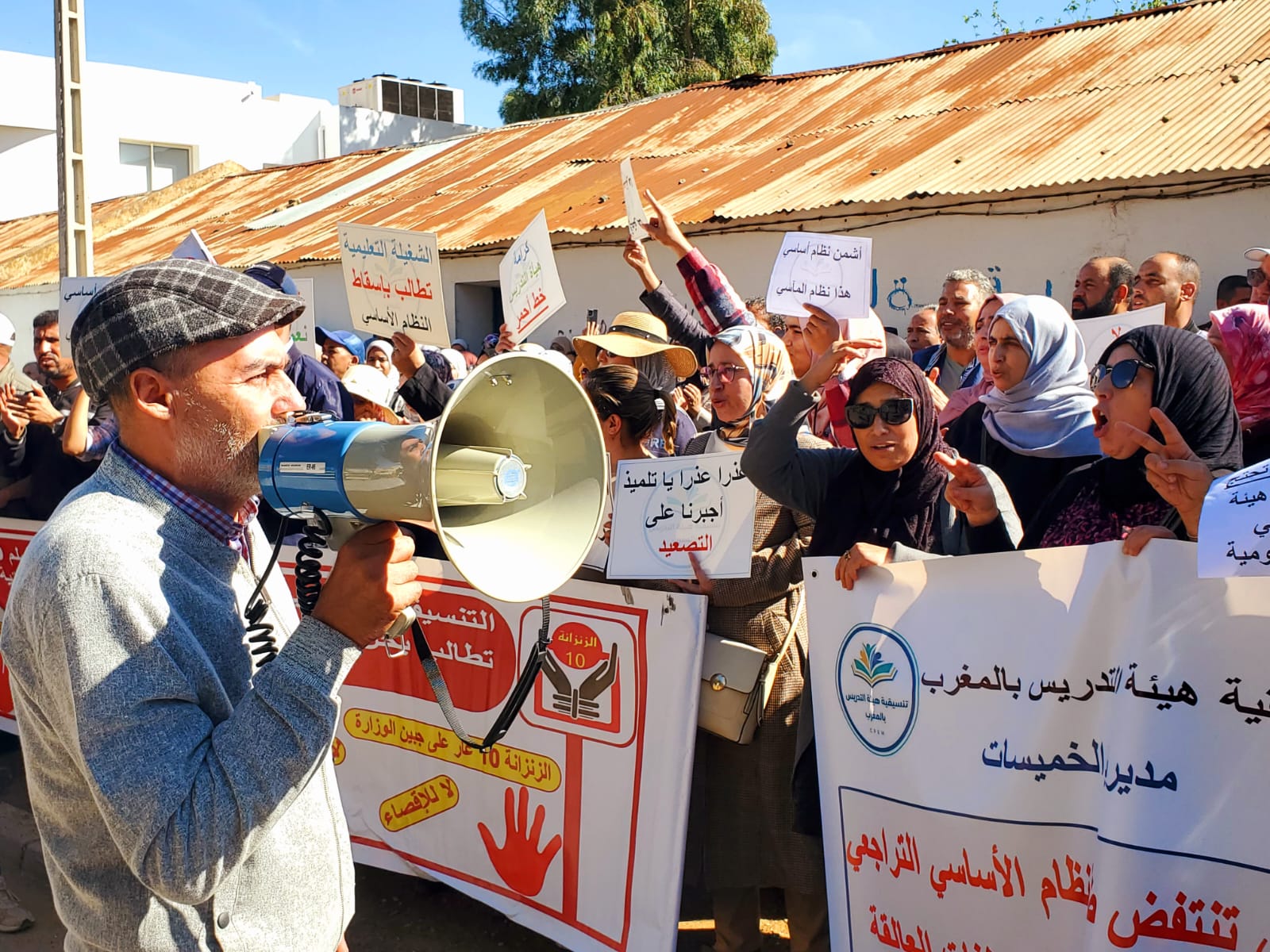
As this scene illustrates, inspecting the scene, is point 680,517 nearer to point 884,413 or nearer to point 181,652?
point 884,413

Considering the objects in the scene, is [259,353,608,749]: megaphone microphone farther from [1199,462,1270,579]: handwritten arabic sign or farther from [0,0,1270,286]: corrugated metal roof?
[0,0,1270,286]: corrugated metal roof

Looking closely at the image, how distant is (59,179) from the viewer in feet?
31.7

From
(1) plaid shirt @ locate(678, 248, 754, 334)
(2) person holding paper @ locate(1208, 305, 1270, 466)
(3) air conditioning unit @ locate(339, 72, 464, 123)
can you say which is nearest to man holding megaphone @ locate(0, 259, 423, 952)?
(2) person holding paper @ locate(1208, 305, 1270, 466)

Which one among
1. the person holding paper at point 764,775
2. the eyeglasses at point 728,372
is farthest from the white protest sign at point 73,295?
the person holding paper at point 764,775

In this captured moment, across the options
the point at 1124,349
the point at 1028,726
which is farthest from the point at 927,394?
the point at 1028,726

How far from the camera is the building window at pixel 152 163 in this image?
30.3 meters

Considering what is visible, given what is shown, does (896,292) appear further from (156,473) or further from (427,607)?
(156,473)

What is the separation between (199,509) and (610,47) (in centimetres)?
2571

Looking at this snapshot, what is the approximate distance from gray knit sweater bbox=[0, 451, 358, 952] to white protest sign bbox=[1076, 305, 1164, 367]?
13.1 feet

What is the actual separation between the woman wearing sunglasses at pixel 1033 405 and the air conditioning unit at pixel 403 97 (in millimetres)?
33376

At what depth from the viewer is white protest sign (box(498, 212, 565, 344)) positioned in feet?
17.3

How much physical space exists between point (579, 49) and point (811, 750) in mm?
25270

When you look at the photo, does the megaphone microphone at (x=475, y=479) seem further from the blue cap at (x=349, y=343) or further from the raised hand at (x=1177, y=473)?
the blue cap at (x=349, y=343)

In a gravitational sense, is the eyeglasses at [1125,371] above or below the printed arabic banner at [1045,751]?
above
